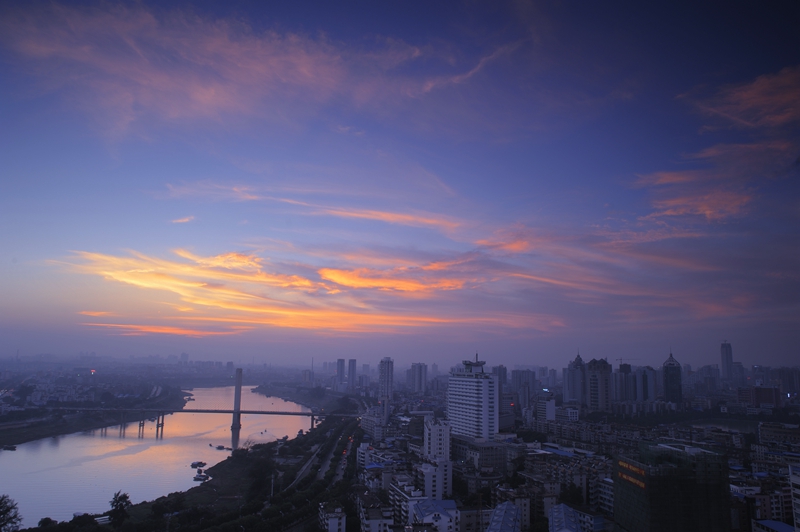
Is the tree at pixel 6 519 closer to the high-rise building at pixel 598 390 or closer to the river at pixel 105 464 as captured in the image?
the river at pixel 105 464

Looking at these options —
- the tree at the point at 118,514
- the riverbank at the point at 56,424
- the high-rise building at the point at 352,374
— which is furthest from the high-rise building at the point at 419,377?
the tree at the point at 118,514

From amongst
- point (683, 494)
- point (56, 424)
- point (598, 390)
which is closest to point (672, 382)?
point (598, 390)

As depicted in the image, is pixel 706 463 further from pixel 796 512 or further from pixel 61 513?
pixel 61 513

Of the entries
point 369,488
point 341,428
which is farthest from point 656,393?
point 369,488

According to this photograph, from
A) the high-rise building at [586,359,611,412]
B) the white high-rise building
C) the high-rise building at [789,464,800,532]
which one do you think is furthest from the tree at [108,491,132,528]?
the high-rise building at [586,359,611,412]

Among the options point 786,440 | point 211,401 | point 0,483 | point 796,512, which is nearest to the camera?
point 796,512

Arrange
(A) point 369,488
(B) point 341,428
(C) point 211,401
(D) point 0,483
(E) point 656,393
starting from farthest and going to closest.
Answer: (C) point 211,401 → (E) point 656,393 → (B) point 341,428 → (D) point 0,483 → (A) point 369,488
